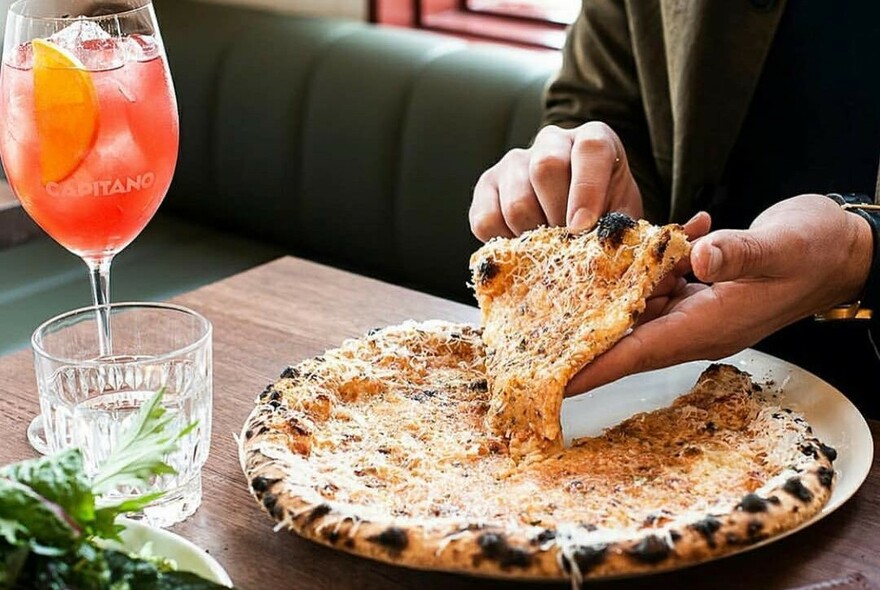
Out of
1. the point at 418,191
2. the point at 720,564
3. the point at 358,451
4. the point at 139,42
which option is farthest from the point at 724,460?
the point at 418,191

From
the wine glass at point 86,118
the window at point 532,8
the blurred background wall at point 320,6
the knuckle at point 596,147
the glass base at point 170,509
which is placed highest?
the wine glass at point 86,118

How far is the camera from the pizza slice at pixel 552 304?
3.15 ft

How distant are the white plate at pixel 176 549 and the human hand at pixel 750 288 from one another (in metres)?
0.34

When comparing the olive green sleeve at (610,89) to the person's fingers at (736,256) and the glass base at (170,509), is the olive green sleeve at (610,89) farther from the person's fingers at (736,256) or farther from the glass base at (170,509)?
the glass base at (170,509)

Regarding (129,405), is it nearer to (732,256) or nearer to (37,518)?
(37,518)

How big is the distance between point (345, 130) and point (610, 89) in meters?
0.96

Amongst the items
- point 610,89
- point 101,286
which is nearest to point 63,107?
point 101,286

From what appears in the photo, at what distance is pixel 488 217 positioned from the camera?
125cm

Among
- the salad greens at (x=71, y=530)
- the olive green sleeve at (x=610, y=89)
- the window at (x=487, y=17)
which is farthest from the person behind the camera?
the window at (x=487, y=17)

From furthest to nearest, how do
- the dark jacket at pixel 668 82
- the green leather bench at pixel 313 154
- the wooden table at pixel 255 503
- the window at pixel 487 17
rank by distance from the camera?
the window at pixel 487 17
the green leather bench at pixel 313 154
the dark jacket at pixel 668 82
the wooden table at pixel 255 503

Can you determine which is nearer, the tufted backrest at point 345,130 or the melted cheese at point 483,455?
the melted cheese at point 483,455

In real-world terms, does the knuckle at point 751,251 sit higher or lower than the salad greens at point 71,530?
higher

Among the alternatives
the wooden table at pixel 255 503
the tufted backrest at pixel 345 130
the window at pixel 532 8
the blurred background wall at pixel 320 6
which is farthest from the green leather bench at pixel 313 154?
the wooden table at pixel 255 503

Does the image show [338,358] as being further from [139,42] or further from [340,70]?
[340,70]
